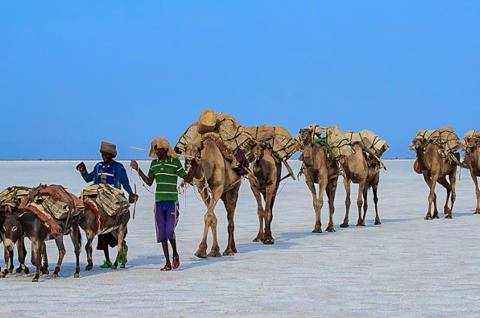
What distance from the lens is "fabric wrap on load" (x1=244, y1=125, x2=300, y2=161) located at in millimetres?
17438

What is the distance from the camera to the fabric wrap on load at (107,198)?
12.5 meters

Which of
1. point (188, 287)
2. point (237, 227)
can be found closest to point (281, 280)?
point (188, 287)

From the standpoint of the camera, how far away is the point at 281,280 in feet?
39.0

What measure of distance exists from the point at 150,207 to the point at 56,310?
1926cm

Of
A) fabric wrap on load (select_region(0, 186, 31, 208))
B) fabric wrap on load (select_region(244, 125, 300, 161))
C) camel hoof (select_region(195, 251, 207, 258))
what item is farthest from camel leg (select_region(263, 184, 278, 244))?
fabric wrap on load (select_region(0, 186, 31, 208))

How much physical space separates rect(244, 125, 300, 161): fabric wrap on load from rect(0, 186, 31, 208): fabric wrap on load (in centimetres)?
608

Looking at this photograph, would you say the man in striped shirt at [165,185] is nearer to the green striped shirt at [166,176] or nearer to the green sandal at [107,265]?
the green striped shirt at [166,176]

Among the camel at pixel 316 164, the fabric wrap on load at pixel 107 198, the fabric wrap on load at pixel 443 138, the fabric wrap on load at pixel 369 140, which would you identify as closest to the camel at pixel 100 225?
the fabric wrap on load at pixel 107 198

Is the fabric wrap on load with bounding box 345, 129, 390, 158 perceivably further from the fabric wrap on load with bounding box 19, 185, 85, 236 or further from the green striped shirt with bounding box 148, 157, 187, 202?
the fabric wrap on load with bounding box 19, 185, 85, 236

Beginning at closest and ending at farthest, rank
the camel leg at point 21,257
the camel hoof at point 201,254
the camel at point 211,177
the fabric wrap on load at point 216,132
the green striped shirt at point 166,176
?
1. the camel leg at point 21,257
2. the green striped shirt at point 166,176
3. the camel at point 211,177
4. the camel hoof at point 201,254
5. the fabric wrap on load at point 216,132

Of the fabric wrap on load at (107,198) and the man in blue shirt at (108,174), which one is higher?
the man in blue shirt at (108,174)

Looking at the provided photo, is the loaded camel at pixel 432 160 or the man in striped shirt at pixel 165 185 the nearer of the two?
the man in striped shirt at pixel 165 185

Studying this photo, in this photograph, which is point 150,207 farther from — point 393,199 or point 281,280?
point 281,280

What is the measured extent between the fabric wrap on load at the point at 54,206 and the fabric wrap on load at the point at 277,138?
6009 mm
